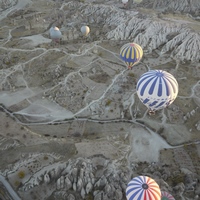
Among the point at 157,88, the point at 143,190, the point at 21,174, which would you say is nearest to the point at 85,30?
the point at 157,88

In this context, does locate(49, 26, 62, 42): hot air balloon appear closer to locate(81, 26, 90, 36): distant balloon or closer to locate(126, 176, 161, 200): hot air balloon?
locate(81, 26, 90, 36): distant balloon

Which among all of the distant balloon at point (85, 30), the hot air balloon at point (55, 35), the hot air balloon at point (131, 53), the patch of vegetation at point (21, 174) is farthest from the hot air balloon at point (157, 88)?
the distant balloon at point (85, 30)

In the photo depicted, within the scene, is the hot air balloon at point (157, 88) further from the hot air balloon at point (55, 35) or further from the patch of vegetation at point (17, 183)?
the hot air balloon at point (55, 35)

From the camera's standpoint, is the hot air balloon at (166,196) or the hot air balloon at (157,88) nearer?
the hot air balloon at (166,196)

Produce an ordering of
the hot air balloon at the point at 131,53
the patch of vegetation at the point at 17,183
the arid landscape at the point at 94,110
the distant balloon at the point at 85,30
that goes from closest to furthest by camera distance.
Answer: the patch of vegetation at the point at 17,183 < the arid landscape at the point at 94,110 < the hot air balloon at the point at 131,53 < the distant balloon at the point at 85,30

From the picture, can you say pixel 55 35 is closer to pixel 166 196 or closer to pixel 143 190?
pixel 166 196

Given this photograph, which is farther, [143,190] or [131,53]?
[131,53]

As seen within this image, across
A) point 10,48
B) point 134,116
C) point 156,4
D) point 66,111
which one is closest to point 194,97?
point 134,116
